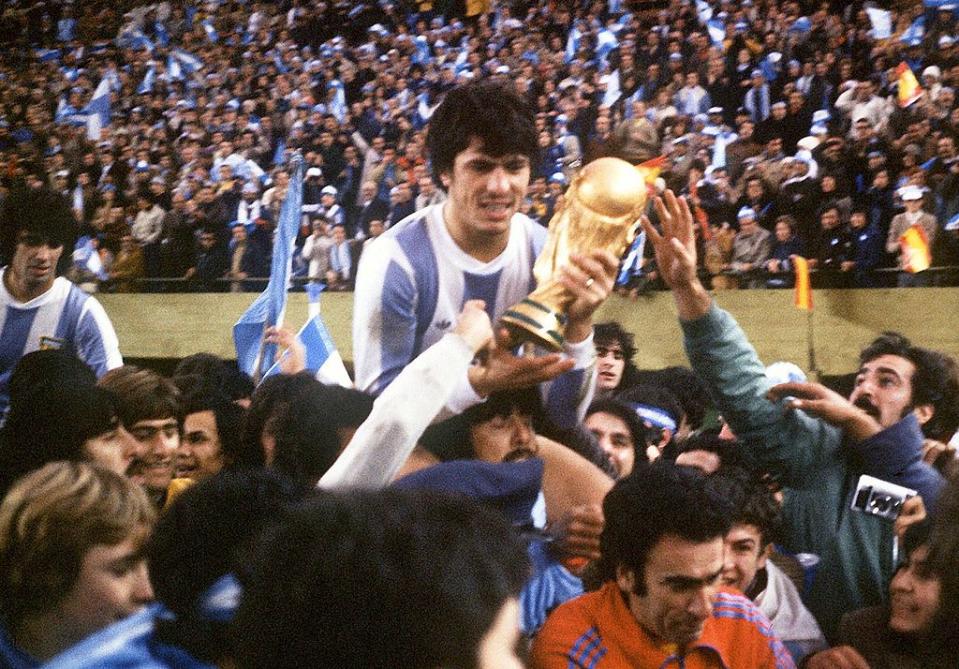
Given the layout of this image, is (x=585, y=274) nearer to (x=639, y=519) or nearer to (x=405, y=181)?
(x=639, y=519)

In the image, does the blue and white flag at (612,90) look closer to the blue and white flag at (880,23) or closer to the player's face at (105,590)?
the blue and white flag at (880,23)

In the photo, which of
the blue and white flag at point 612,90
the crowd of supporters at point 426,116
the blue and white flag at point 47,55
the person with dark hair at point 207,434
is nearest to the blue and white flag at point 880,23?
the crowd of supporters at point 426,116

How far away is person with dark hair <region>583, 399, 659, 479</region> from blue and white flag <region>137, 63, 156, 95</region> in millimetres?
15484

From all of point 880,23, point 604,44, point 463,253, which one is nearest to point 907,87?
point 880,23

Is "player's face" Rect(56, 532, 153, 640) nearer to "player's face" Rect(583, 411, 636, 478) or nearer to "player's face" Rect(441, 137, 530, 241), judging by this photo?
"player's face" Rect(441, 137, 530, 241)

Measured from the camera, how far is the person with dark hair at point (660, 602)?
2.64 meters

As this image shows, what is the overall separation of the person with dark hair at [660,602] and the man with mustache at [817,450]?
397mm

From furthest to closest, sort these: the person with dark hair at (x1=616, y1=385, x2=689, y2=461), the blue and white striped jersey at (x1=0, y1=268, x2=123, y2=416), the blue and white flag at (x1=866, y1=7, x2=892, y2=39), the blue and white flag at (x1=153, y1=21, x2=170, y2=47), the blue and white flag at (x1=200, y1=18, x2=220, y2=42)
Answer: the blue and white flag at (x1=153, y1=21, x2=170, y2=47) < the blue and white flag at (x1=200, y1=18, x2=220, y2=42) < the blue and white flag at (x1=866, y1=7, x2=892, y2=39) < the person with dark hair at (x1=616, y1=385, x2=689, y2=461) < the blue and white striped jersey at (x1=0, y1=268, x2=123, y2=416)

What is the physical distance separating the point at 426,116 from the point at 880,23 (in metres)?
5.22

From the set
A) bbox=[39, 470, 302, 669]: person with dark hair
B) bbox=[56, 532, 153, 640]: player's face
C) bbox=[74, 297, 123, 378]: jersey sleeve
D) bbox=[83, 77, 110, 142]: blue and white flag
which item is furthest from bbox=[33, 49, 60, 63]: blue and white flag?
bbox=[39, 470, 302, 669]: person with dark hair

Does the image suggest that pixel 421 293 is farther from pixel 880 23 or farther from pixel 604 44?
pixel 604 44

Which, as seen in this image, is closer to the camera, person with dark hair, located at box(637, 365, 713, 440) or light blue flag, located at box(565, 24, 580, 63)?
person with dark hair, located at box(637, 365, 713, 440)

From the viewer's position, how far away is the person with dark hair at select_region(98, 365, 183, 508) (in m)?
3.81

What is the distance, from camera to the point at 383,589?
1.20m
